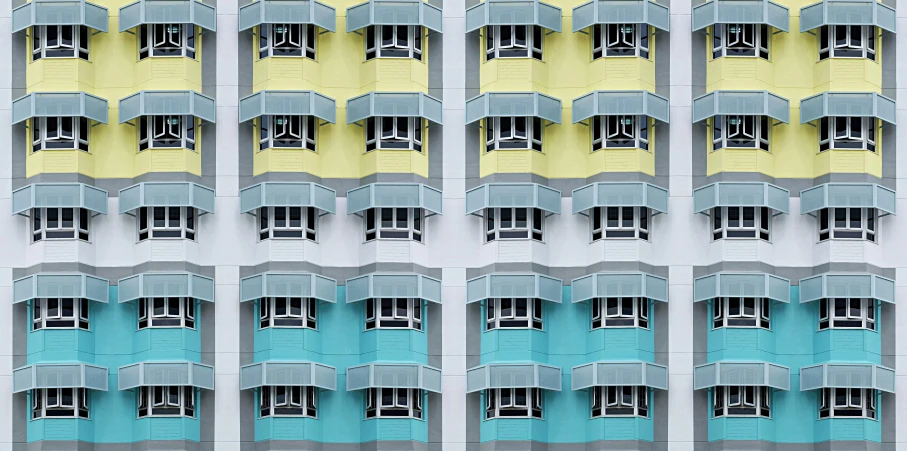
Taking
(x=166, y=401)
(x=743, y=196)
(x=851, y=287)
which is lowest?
(x=166, y=401)

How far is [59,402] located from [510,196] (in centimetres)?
2140

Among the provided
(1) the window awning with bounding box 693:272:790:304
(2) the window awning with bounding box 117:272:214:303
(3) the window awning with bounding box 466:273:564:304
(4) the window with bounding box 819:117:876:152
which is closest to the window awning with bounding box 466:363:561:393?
(3) the window awning with bounding box 466:273:564:304

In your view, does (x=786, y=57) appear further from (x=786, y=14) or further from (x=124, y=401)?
(x=124, y=401)

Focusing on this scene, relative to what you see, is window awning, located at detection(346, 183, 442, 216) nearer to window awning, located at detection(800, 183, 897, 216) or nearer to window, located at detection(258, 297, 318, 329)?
window, located at detection(258, 297, 318, 329)

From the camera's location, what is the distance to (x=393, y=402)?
271ft

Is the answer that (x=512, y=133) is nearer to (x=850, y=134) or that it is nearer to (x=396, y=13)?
(x=396, y=13)

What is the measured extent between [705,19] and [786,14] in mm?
3715

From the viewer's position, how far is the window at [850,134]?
277 feet

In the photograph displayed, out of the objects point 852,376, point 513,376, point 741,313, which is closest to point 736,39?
point 741,313

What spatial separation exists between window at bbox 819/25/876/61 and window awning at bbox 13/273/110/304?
34.1m

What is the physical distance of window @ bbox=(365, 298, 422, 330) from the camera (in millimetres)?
83125

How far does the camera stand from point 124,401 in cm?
8256

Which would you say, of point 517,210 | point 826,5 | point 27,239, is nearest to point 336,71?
point 517,210

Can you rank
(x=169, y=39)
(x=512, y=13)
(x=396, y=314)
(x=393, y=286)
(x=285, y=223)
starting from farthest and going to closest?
1. (x=169, y=39)
2. (x=512, y=13)
3. (x=285, y=223)
4. (x=396, y=314)
5. (x=393, y=286)
